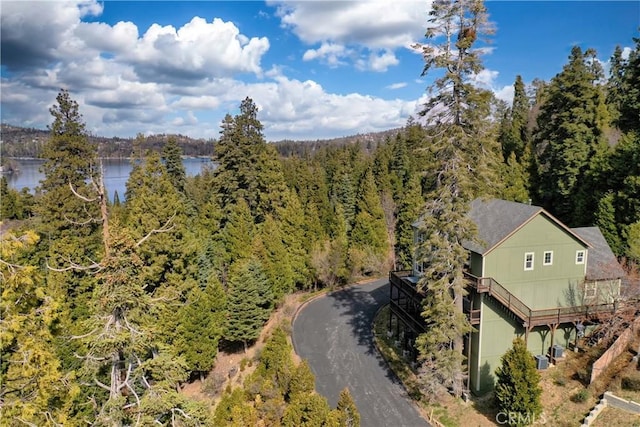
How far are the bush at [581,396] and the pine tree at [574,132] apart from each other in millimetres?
18758

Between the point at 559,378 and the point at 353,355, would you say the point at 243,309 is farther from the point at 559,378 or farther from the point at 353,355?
the point at 559,378

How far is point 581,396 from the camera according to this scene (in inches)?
682

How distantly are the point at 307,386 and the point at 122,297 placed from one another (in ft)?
36.6

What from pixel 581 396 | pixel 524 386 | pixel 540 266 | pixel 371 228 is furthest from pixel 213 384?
pixel 371 228

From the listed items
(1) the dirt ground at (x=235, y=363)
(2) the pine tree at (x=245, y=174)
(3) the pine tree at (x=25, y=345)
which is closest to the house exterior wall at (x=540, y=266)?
(1) the dirt ground at (x=235, y=363)

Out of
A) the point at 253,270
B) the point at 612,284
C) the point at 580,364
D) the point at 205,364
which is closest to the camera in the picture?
the point at 580,364

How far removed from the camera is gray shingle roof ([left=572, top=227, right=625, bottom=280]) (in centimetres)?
2127

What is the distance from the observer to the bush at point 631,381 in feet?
54.9

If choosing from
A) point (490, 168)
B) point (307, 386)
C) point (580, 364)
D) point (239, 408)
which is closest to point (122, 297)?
point (239, 408)

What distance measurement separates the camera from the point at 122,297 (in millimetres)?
9328

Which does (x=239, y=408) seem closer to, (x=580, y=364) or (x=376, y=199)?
(x=580, y=364)

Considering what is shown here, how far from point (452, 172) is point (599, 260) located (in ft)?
35.8

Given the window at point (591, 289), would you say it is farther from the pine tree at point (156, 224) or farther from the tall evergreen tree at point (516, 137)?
the tall evergreen tree at point (516, 137)

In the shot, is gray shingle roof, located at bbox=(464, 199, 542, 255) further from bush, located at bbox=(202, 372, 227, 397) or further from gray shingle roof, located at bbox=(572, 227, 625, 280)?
bush, located at bbox=(202, 372, 227, 397)
